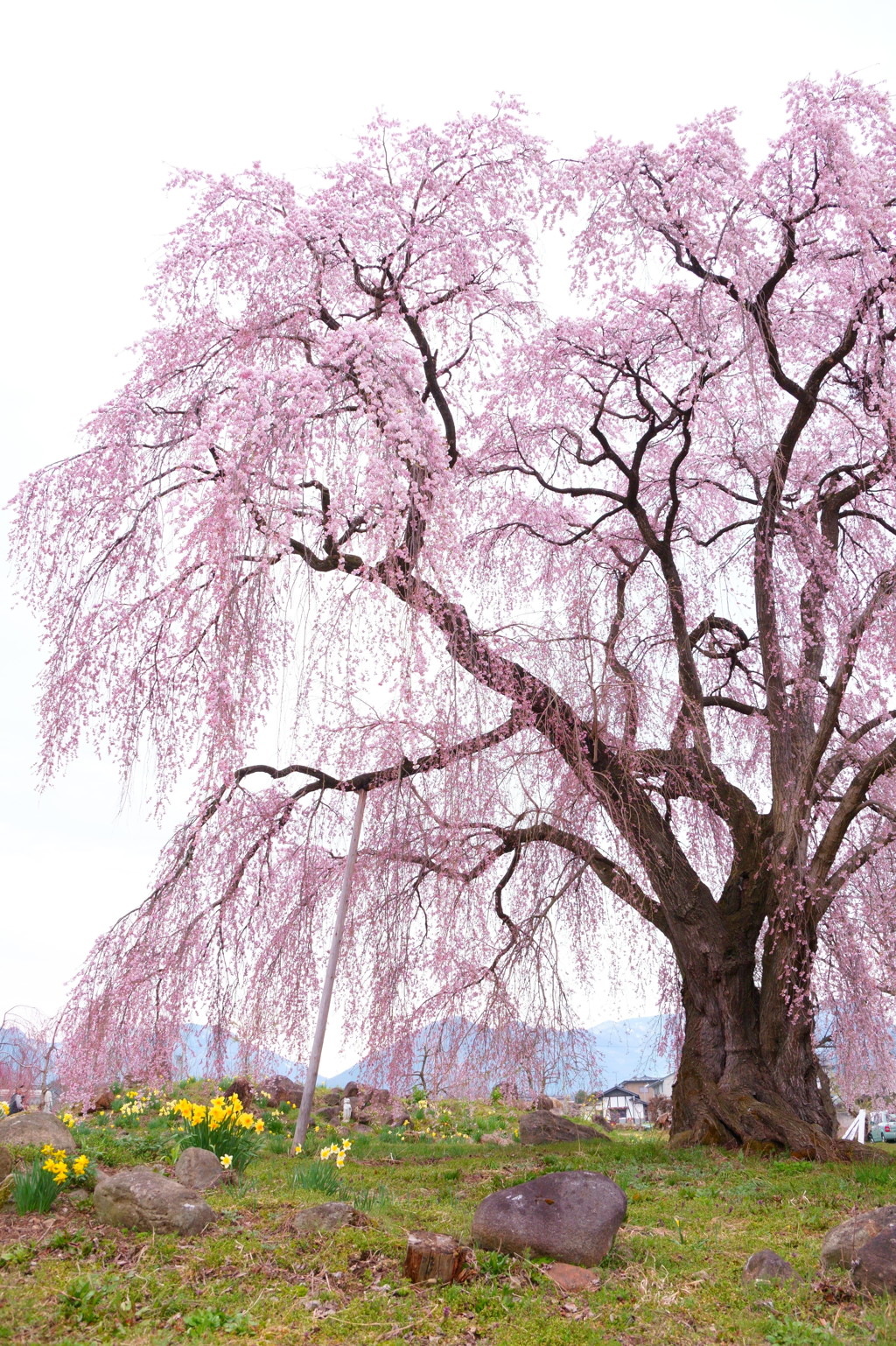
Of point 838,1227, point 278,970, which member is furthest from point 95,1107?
point 838,1227

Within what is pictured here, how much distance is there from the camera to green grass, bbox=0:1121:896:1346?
4.29 meters

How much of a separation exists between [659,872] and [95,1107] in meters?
6.48

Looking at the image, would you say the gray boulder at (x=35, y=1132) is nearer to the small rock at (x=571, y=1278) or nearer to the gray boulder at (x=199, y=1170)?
the gray boulder at (x=199, y=1170)

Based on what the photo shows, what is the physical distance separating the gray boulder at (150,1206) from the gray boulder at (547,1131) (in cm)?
579

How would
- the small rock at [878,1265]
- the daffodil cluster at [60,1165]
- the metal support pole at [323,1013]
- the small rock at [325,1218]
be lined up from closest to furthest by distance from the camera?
1. the small rock at [878,1265]
2. the small rock at [325,1218]
3. the daffodil cluster at [60,1165]
4. the metal support pole at [323,1013]

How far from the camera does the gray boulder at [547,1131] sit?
1044 cm

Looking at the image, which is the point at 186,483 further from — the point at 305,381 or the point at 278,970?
the point at 278,970

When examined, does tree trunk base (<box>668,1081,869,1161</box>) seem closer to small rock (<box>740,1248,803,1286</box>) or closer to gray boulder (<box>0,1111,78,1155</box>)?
small rock (<box>740,1248,803,1286</box>)

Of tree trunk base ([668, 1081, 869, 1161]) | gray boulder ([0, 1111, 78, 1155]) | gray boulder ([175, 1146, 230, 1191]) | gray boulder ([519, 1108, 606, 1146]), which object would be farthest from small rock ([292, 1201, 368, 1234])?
gray boulder ([519, 1108, 606, 1146])

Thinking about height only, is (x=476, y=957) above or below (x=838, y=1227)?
above

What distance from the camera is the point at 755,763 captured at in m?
11.3

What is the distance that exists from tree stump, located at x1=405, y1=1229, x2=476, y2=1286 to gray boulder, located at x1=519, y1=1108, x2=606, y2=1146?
5.73 meters

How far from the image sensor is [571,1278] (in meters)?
4.99

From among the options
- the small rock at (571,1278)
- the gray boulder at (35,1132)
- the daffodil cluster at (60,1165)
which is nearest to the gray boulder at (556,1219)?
the small rock at (571,1278)
